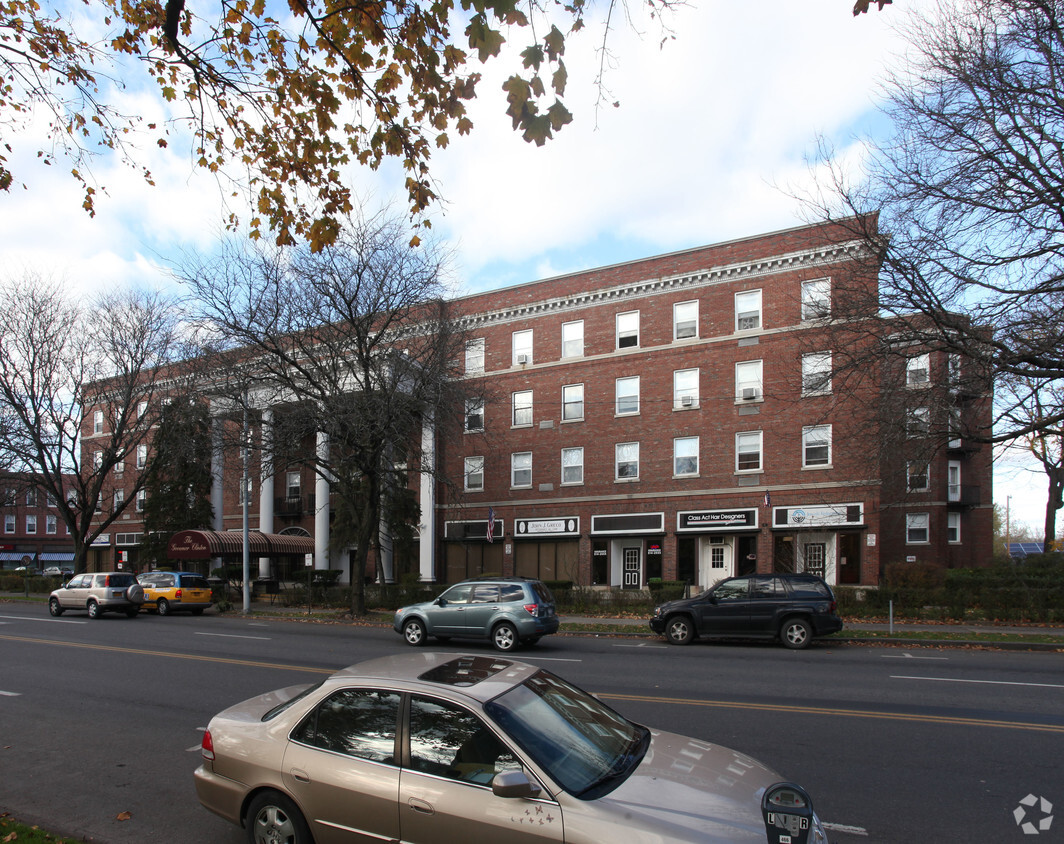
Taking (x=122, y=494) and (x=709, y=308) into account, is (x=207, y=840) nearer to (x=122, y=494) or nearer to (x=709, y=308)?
(x=709, y=308)

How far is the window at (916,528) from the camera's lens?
36.4 m

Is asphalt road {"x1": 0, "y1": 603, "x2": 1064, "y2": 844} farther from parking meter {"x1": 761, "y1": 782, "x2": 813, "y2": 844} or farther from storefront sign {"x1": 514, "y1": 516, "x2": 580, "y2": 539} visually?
storefront sign {"x1": 514, "y1": 516, "x2": 580, "y2": 539}

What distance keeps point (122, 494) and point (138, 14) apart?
185 feet

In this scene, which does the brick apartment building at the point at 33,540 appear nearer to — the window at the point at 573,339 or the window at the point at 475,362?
the window at the point at 475,362

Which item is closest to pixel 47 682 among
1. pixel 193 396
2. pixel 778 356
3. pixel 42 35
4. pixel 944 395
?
pixel 42 35

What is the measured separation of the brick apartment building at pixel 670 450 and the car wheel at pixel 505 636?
365 inches

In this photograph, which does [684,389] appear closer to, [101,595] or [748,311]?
[748,311]

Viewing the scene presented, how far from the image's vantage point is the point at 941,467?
38312 millimetres

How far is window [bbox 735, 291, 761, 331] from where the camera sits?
3111cm

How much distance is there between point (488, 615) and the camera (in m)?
16.4

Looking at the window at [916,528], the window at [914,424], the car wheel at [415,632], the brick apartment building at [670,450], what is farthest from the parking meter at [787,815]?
the window at [916,528]

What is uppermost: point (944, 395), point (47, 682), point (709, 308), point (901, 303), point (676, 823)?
point (709, 308)

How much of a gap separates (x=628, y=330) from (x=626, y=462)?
6.25m

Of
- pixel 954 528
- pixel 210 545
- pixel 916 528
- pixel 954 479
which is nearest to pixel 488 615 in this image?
pixel 210 545
